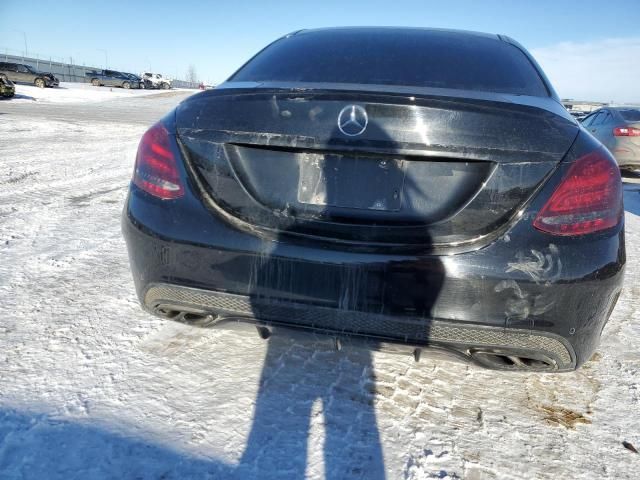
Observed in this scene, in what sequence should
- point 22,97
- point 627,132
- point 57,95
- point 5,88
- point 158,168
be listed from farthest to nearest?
point 57,95, point 22,97, point 5,88, point 627,132, point 158,168

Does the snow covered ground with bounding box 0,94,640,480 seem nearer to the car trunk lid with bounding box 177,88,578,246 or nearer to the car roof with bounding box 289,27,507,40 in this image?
the car trunk lid with bounding box 177,88,578,246

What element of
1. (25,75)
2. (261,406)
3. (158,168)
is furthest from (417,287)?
(25,75)

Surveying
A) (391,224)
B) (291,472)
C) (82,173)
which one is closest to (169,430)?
(291,472)

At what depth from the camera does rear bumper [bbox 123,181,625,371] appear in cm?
149

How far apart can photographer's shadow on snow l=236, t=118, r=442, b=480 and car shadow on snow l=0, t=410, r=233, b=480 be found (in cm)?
20

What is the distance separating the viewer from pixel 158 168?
5.71ft

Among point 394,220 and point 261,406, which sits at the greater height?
point 394,220

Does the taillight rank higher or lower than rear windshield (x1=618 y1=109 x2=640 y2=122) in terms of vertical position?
lower

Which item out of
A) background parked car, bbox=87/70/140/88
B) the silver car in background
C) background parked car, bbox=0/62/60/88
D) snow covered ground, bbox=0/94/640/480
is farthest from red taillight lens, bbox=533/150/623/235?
background parked car, bbox=87/70/140/88

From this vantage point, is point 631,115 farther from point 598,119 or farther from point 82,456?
point 82,456

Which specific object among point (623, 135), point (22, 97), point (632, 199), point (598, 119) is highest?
point (598, 119)

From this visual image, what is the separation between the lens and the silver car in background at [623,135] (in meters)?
8.62

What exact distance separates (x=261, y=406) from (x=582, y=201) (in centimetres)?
137

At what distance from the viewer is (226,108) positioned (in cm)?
165
